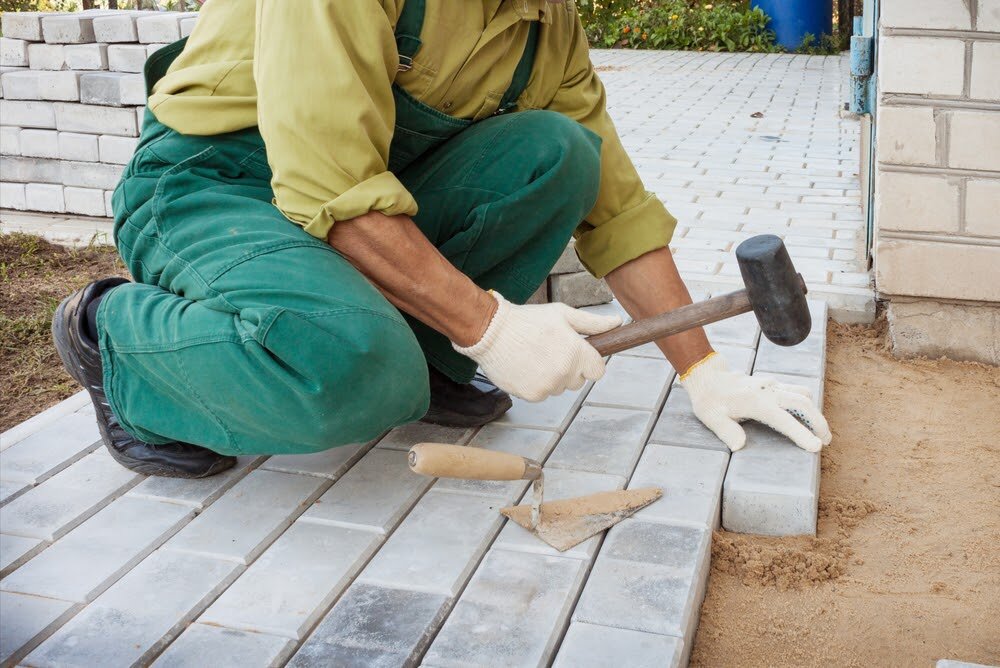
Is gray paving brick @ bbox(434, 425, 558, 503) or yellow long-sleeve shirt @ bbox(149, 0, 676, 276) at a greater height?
yellow long-sleeve shirt @ bbox(149, 0, 676, 276)

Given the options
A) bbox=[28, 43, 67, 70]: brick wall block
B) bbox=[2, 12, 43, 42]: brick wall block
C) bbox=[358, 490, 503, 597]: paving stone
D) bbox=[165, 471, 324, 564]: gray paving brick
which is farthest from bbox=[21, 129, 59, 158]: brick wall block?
bbox=[358, 490, 503, 597]: paving stone

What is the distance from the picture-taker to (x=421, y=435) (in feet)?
8.81

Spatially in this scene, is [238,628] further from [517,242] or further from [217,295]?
[517,242]

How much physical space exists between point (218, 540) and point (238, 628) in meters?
0.33

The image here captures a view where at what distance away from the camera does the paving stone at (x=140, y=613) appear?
1.83 meters

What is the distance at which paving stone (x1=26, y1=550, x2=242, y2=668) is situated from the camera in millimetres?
1830

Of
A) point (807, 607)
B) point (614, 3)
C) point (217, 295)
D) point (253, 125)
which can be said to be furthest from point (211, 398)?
point (614, 3)

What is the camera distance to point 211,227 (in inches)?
88.3

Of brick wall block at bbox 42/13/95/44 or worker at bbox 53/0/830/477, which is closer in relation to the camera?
worker at bbox 53/0/830/477

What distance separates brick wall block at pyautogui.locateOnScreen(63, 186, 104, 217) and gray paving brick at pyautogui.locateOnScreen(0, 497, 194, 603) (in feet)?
9.98

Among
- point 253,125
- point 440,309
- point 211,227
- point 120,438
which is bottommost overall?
point 120,438

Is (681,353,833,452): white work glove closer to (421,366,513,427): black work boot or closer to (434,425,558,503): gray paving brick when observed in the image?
(434,425,558,503): gray paving brick

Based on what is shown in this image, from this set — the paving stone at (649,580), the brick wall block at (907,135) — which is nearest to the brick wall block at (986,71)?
the brick wall block at (907,135)

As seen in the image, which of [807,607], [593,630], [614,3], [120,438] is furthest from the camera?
[614,3]
